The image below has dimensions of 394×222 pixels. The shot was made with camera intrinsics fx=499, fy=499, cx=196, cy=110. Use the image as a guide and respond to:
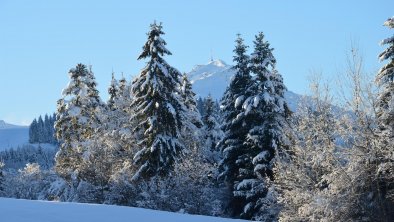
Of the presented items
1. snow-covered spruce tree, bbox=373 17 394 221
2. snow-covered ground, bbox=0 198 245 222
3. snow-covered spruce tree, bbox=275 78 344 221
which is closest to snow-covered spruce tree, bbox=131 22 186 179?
snow-covered spruce tree, bbox=275 78 344 221

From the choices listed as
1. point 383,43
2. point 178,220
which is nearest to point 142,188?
point 383,43

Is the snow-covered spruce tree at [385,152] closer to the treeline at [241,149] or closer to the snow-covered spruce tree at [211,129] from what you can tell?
the treeline at [241,149]

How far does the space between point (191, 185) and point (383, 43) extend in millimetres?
12677

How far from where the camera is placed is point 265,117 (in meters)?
28.2

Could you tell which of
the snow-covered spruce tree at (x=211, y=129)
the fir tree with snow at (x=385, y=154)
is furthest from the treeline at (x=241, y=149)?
the snow-covered spruce tree at (x=211, y=129)

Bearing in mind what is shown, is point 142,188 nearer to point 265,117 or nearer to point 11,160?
point 265,117

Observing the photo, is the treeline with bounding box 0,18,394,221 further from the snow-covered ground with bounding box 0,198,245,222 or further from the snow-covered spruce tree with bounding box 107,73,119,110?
the snow-covered ground with bounding box 0,198,245,222

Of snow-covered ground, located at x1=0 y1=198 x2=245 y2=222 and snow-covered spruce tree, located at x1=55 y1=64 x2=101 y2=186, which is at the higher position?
snow-covered spruce tree, located at x1=55 y1=64 x2=101 y2=186

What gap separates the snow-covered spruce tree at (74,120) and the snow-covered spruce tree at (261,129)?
11862 mm

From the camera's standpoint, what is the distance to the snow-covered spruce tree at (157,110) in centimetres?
2781

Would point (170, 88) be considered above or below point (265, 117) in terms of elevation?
above

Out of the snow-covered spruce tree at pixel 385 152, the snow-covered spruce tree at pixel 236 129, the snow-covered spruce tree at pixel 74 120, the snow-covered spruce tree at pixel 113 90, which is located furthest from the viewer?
the snow-covered spruce tree at pixel 113 90

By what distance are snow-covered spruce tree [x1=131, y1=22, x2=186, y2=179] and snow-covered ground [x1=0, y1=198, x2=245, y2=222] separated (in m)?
14.9

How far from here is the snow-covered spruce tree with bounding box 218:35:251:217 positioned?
3012cm
